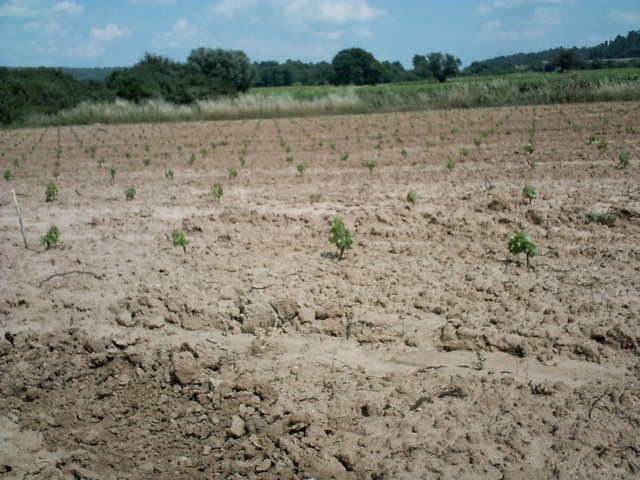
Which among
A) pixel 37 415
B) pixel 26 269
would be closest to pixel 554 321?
pixel 37 415

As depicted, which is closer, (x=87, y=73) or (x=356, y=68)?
(x=356, y=68)


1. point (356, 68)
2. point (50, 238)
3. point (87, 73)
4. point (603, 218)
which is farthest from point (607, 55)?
point (87, 73)

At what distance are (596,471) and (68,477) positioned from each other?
325 cm

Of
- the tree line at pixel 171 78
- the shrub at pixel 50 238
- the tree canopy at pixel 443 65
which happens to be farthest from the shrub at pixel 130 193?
the tree canopy at pixel 443 65

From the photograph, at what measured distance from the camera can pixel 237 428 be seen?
408cm

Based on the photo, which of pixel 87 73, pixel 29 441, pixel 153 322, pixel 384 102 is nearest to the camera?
pixel 29 441

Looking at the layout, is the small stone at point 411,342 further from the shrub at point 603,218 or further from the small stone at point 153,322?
the shrub at point 603,218

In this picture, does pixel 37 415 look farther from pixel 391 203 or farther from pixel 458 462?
pixel 391 203

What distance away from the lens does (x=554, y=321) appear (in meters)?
4.91

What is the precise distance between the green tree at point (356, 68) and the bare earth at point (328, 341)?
6619 centimetres

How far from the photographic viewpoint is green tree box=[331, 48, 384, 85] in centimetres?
7244

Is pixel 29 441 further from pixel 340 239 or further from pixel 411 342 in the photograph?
pixel 340 239

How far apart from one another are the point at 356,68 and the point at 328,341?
70969mm

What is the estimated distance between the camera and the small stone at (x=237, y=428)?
405cm
